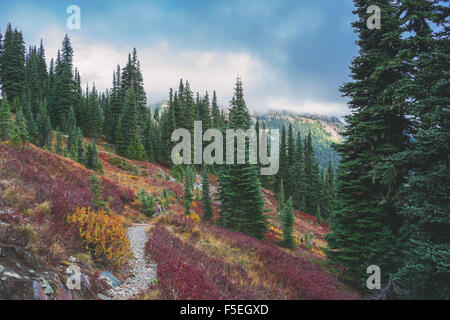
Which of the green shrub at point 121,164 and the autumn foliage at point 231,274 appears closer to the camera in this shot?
the autumn foliage at point 231,274

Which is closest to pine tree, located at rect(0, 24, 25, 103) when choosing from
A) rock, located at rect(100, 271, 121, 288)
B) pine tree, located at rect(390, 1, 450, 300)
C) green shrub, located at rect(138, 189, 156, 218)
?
green shrub, located at rect(138, 189, 156, 218)

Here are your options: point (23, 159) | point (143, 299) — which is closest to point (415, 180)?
point (143, 299)

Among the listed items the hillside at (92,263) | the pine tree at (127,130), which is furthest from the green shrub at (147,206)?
the pine tree at (127,130)

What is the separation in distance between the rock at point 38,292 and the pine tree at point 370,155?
9.19m

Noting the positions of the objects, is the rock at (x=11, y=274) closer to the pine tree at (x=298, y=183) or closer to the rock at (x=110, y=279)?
the rock at (x=110, y=279)

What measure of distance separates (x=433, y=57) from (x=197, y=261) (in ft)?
30.3

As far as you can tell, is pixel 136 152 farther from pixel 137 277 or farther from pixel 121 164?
pixel 137 277

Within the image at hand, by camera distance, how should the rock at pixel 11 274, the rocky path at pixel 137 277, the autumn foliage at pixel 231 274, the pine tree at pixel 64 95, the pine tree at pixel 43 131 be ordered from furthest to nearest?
the pine tree at pixel 64 95 → the pine tree at pixel 43 131 → the autumn foliage at pixel 231 274 → the rocky path at pixel 137 277 → the rock at pixel 11 274

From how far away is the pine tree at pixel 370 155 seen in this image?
776 cm

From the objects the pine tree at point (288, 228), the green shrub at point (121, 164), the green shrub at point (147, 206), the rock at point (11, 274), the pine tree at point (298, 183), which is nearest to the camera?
the rock at point (11, 274)

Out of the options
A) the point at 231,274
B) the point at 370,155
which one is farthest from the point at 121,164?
the point at 370,155

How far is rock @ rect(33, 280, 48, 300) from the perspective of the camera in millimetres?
3473

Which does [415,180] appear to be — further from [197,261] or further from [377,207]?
[197,261]

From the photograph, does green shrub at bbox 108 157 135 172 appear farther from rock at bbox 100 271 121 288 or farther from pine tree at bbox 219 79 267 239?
rock at bbox 100 271 121 288
